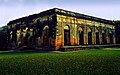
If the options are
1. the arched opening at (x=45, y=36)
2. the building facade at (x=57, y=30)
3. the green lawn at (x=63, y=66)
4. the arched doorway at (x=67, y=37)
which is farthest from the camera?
the arched doorway at (x=67, y=37)

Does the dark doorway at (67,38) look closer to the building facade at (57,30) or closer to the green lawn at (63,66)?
the building facade at (57,30)

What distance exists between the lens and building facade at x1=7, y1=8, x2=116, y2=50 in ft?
53.5

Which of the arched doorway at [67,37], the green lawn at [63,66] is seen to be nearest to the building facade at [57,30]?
the arched doorway at [67,37]

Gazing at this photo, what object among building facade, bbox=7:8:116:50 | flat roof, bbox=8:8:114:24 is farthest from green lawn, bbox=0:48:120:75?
flat roof, bbox=8:8:114:24

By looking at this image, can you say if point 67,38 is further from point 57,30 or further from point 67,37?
point 57,30

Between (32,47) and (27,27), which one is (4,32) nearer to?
(27,27)

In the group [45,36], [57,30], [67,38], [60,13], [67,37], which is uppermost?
[60,13]

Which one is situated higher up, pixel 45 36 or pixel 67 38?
pixel 45 36

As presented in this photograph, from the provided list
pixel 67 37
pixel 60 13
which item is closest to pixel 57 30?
pixel 60 13

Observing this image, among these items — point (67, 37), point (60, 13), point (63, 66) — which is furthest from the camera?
point (67, 37)

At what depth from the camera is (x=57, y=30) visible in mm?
16078

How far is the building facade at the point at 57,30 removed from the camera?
16.3 m

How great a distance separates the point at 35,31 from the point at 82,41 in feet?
18.5

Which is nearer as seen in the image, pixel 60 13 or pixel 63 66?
pixel 63 66
